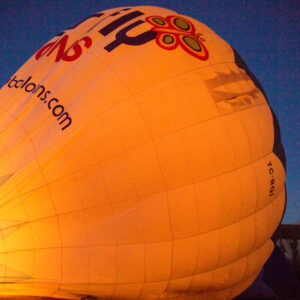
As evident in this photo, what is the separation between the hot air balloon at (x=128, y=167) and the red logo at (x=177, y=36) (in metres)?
0.02

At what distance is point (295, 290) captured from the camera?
7.36 metres

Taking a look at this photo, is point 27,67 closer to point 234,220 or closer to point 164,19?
point 164,19

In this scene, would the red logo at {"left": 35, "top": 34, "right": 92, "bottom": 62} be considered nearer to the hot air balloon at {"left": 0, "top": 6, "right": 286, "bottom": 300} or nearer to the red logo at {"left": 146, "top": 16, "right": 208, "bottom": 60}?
the hot air balloon at {"left": 0, "top": 6, "right": 286, "bottom": 300}

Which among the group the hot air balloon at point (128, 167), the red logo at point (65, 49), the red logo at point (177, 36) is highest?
the red logo at point (65, 49)

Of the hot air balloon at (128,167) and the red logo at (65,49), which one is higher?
the red logo at (65,49)

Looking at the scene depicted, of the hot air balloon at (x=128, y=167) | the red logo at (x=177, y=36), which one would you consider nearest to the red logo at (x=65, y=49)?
the hot air balloon at (x=128, y=167)

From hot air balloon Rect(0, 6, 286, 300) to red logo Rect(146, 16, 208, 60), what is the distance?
2 cm

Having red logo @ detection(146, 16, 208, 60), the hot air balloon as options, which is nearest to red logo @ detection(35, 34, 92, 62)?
the hot air balloon

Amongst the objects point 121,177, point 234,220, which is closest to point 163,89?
point 121,177

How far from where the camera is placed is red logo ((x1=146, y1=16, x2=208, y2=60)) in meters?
5.22

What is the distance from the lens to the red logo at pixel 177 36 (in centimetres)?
522

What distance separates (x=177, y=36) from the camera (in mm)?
5352

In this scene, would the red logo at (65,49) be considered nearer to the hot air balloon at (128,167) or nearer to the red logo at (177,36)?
the hot air balloon at (128,167)

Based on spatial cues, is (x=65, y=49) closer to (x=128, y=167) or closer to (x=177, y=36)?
(x=177, y=36)
